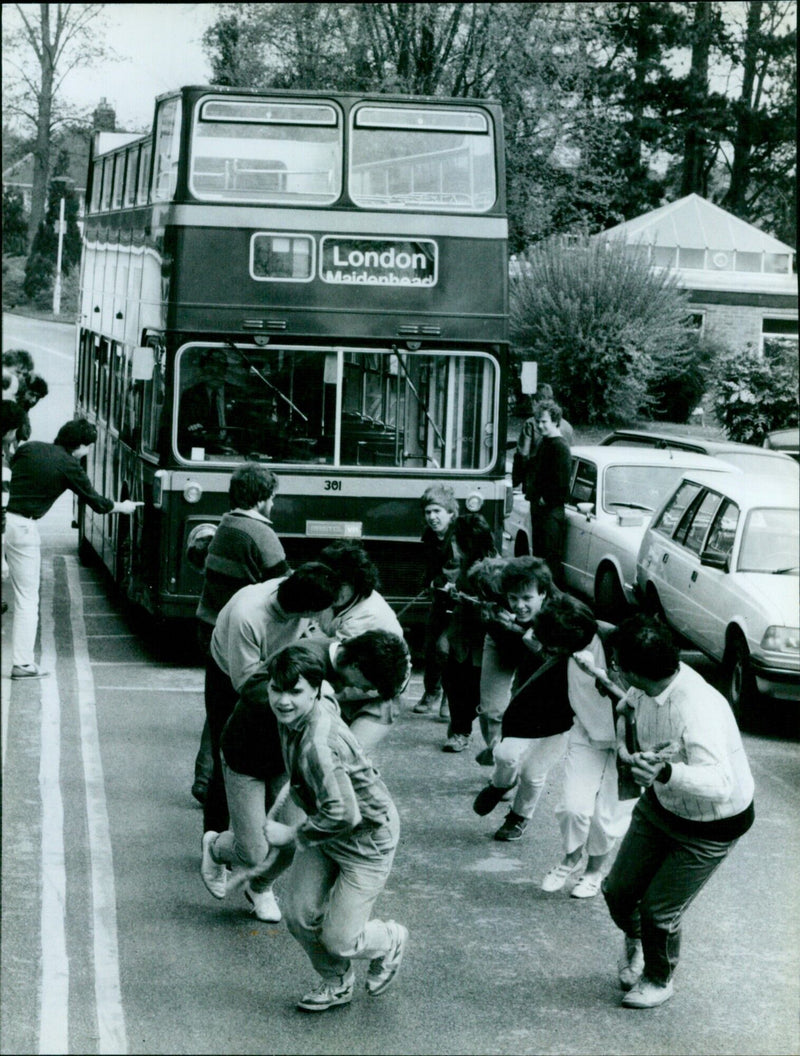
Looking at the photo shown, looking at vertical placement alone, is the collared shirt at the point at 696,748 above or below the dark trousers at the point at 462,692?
above

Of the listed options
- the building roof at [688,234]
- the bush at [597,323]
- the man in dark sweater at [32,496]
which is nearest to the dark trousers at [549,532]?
the man in dark sweater at [32,496]

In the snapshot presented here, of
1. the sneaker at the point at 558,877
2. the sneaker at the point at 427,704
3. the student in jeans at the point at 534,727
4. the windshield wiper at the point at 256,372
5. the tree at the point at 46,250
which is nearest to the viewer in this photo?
the tree at the point at 46,250

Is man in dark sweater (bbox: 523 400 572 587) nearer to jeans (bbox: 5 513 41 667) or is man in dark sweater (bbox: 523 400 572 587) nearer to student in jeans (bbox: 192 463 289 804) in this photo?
jeans (bbox: 5 513 41 667)

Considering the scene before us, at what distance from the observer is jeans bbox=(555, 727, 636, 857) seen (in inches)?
273

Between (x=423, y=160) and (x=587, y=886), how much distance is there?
6005 millimetres

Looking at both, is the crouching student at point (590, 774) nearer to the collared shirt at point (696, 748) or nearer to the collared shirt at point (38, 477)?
the collared shirt at point (696, 748)

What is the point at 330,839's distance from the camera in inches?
212

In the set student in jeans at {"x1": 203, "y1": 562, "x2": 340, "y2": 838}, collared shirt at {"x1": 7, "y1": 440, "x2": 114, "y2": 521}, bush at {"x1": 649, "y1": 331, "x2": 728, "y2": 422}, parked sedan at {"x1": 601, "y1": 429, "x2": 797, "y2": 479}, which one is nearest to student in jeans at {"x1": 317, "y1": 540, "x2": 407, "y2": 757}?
student in jeans at {"x1": 203, "y1": 562, "x2": 340, "y2": 838}

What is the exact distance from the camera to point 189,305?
1109 cm

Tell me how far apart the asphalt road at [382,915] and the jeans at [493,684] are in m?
0.50

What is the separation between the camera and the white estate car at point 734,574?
10172mm

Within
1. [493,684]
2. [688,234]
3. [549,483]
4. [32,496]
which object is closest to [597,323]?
[688,234]

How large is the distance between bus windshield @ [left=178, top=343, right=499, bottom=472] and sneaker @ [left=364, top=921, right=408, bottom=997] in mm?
5939

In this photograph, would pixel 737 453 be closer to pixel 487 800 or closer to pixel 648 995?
pixel 487 800
